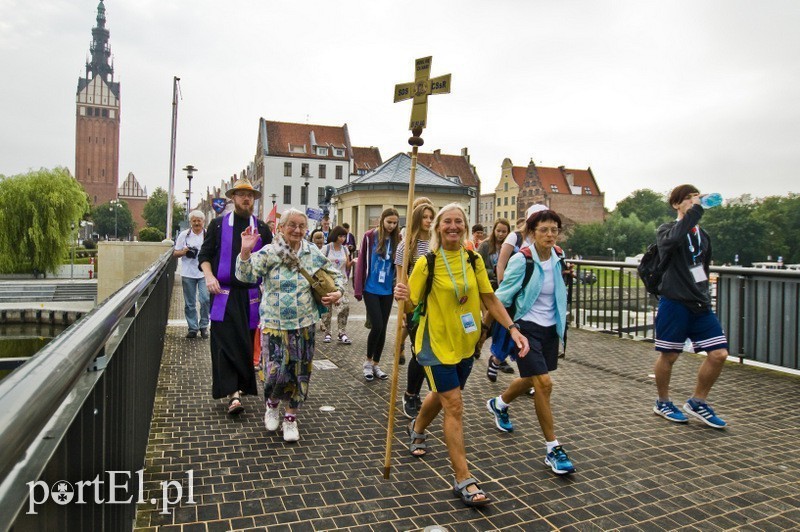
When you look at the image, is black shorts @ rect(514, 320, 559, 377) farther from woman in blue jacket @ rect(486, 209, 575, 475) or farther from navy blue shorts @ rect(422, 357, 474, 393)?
navy blue shorts @ rect(422, 357, 474, 393)

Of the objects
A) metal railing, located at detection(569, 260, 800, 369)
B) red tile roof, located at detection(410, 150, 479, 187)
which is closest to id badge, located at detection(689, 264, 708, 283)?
metal railing, located at detection(569, 260, 800, 369)

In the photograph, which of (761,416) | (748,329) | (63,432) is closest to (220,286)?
(63,432)

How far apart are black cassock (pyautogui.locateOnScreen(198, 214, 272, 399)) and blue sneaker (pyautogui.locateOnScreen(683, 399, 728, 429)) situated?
4122 mm

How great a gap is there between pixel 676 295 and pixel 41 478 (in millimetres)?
5422

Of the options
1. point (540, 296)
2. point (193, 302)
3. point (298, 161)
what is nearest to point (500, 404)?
point (540, 296)

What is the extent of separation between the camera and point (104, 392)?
Result: 6.73ft

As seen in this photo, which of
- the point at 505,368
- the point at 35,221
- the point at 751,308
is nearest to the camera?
the point at 505,368

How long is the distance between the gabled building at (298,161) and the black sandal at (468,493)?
67.7m

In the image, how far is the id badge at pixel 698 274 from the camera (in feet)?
17.9

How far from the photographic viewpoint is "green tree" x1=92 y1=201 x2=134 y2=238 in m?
123

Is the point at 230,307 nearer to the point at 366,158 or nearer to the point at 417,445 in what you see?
the point at 417,445

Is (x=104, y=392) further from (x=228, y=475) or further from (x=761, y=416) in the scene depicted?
(x=761, y=416)

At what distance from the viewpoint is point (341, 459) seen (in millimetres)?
4281

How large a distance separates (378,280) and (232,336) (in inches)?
79.7
